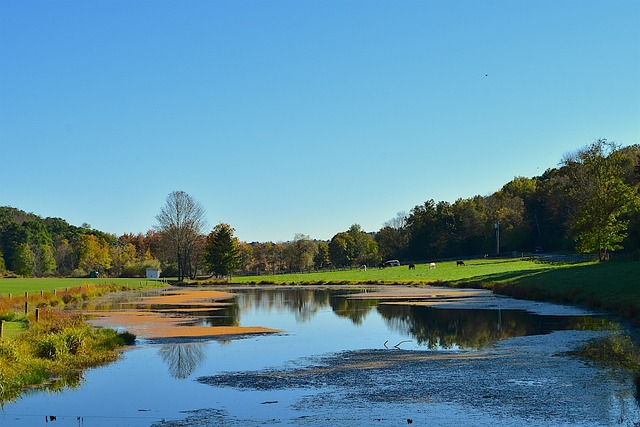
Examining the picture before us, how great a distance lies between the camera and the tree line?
97250mm

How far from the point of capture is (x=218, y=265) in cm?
10762

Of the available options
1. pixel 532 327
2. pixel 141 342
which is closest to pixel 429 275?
pixel 532 327

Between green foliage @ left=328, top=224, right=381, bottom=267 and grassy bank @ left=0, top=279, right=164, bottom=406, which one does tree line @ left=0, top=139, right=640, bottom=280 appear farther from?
grassy bank @ left=0, top=279, right=164, bottom=406

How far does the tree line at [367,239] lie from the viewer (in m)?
97.2

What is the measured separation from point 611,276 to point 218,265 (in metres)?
70.1

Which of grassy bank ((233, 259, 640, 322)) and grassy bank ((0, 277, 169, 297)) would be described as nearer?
grassy bank ((233, 259, 640, 322))

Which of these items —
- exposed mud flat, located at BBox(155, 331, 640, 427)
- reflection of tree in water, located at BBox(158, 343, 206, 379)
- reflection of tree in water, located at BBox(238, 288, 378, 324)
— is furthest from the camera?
reflection of tree in water, located at BBox(238, 288, 378, 324)

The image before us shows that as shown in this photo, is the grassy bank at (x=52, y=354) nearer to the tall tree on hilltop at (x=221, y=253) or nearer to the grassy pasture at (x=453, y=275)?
the grassy pasture at (x=453, y=275)

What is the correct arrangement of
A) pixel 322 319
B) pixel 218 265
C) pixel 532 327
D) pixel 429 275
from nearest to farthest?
pixel 532 327
pixel 322 319
pixel 429 275
pixel 218 265

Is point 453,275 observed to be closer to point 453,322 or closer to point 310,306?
point 310,306

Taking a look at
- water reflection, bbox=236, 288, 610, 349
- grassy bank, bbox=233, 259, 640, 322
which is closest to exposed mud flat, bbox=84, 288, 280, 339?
water reflection, bbox=236, 288, 610, 349

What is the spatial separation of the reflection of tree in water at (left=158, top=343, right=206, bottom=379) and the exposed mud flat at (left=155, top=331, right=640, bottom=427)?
1726mm

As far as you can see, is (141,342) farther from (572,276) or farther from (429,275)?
(429,275)

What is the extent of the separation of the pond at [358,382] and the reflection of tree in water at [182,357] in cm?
4
